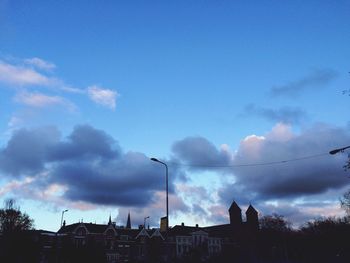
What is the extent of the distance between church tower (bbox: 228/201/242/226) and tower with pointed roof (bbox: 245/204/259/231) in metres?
2.98

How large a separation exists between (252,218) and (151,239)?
43.7 m

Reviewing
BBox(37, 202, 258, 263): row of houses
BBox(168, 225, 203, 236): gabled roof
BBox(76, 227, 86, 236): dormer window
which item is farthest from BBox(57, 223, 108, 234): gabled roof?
BBox(168, 225, 203, 236): gabled roof

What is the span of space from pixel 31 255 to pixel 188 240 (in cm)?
6296

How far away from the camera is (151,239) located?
100 metres

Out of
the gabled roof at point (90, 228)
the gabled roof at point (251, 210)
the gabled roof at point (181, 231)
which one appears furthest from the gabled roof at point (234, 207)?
the gabled roof at point (90, 228)

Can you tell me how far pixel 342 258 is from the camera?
57.5m

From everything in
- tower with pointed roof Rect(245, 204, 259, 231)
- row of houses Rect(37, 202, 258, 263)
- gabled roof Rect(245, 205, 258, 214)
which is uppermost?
gabled roof Rect(245, 205, 258, 214)

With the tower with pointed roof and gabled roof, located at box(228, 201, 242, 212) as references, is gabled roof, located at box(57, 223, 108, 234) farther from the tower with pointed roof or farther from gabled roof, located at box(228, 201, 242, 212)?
the tower with pointed roof

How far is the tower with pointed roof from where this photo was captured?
403 feet

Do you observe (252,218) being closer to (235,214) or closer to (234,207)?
(235,214)

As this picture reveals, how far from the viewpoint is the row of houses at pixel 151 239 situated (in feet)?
273

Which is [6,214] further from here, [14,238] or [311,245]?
[311,245]

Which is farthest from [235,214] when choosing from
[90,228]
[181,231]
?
[90,228]

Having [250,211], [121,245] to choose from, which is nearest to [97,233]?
[121,245]
